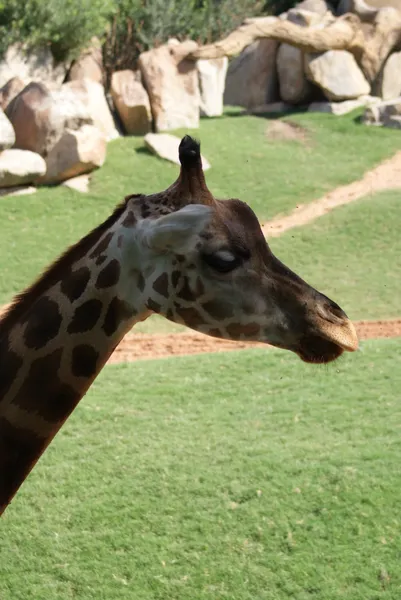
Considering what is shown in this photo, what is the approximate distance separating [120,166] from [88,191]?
117 cm

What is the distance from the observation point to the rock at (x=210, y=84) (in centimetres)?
1836

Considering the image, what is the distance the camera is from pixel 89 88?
15.8 m

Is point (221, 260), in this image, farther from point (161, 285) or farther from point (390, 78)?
point (390, 78)

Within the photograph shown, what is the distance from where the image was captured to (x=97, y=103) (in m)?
15.9

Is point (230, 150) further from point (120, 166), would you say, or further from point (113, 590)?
point (113, 590)

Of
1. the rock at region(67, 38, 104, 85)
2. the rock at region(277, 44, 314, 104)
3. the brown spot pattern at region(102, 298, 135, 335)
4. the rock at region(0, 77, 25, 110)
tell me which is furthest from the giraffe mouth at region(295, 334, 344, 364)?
the rock at region(277, 44, 314, 104)

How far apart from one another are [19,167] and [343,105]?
367 inches


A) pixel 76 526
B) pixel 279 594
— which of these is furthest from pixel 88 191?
pixel 279 594

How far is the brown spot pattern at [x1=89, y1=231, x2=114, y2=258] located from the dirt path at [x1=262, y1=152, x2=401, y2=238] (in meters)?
9.95

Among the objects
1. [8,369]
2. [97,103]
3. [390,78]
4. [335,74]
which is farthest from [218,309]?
[390,78]

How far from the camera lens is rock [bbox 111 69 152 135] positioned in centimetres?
1619

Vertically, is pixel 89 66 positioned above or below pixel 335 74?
above

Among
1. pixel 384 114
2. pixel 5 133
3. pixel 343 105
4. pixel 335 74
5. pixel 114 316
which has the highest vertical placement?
pixel 114 316

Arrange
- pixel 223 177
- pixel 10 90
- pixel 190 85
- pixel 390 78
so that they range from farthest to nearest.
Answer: pixel 390 78 < pixel 190 85 < pixel 10 90 < pixel 223 177
